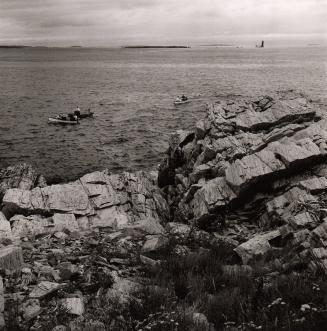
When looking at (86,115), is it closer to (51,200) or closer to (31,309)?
(51,200)

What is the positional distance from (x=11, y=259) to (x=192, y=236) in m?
5.74

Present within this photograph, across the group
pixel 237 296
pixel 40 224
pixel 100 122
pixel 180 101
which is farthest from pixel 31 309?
pixel 180 101

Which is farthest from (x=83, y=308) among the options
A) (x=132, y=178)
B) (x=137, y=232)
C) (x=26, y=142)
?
(x=26, y=142)

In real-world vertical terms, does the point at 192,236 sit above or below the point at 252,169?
below

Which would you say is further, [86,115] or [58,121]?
[86,115]

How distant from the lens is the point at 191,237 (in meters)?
12.8

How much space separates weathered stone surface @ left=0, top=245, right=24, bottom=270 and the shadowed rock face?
5.69m

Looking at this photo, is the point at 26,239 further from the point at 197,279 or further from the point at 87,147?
the point at 87,147

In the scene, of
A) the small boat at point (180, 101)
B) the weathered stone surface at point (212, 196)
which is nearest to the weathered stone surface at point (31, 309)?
the weathered stone surface at point (212, 196)

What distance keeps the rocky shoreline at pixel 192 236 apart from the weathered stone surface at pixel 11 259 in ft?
0.08

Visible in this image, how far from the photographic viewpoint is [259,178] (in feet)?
49.5

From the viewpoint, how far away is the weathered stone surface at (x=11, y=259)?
9.32 metres

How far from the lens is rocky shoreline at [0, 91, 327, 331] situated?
713 centimetres

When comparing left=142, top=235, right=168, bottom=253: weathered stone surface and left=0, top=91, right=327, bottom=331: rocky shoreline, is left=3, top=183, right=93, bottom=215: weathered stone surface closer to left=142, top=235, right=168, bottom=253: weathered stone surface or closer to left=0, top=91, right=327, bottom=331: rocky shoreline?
left=0, top=91, right=327, bottom=331: rocky shoreline
